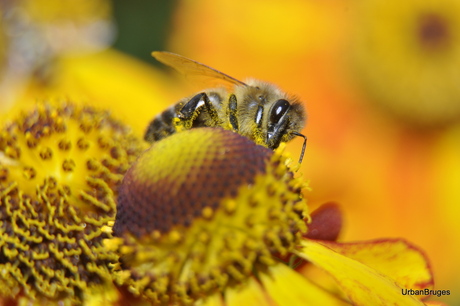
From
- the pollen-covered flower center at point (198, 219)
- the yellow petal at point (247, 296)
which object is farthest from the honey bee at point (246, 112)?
the yellow petal at point (247, 296)

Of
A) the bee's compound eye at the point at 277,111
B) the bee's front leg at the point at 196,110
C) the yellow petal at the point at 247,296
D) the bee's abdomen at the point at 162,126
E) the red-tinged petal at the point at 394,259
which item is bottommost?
the yellow petal at the point at 247,296

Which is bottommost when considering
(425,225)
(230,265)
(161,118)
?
(425,225)

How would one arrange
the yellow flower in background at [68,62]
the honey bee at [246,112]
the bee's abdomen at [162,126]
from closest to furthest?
1. the honey bee at [246,112]
2. the bee's abdomen at [162,126]
3. the yellow flower in background at [68,62]

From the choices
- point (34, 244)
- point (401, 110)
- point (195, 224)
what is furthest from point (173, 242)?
point (401, 110)

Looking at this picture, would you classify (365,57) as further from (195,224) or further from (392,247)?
(195,224)

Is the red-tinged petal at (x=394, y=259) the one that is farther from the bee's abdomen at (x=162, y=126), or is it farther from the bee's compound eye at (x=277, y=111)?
the bee's abdomen at (x=162, y=126)

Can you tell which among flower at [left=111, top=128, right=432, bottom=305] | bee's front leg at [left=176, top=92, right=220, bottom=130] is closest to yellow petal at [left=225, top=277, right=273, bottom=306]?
flower at [left=111, top=128, right=432, bottom=305]

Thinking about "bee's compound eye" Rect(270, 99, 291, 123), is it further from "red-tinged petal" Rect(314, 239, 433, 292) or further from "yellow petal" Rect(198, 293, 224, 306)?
"yellow petal" Rect(198, 293, 224, 306)
